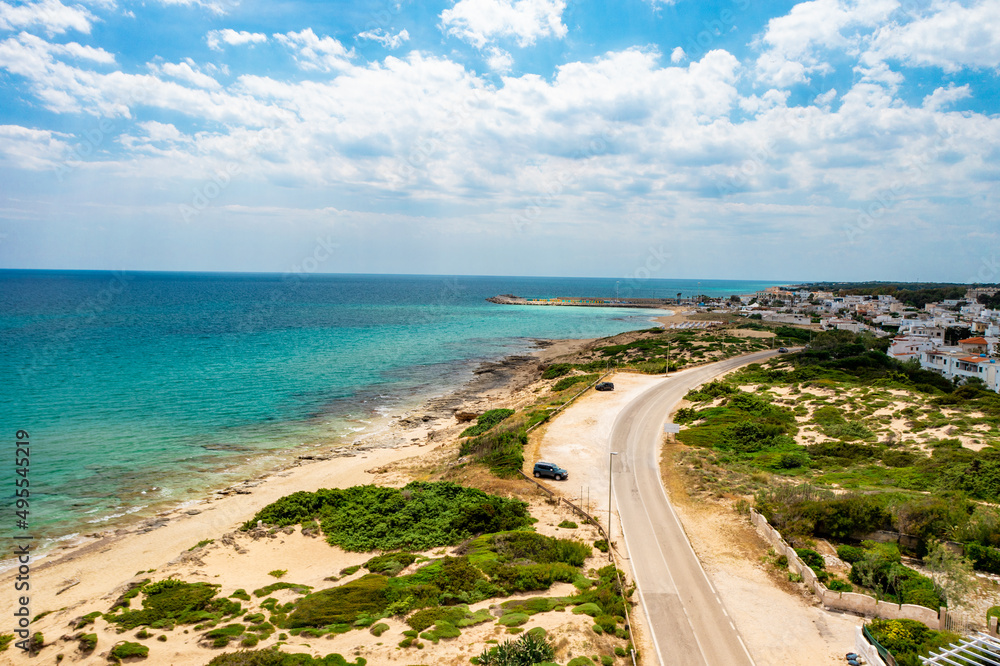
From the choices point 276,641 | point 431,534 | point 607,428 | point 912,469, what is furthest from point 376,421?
point 912,469

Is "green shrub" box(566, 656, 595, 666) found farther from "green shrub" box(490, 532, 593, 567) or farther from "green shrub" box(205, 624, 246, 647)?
"green shrub" box(205, 624, 246, 647)

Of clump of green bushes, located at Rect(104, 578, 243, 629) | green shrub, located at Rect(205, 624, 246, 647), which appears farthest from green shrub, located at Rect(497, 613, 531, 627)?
clump of green bushes, located at Rect(104, 578, 243, 629)

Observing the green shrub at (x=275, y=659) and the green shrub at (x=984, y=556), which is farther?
the green shrub at (x=984, y=556)

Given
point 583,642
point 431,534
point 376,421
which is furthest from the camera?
point 376,421

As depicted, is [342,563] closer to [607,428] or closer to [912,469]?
[607,428]

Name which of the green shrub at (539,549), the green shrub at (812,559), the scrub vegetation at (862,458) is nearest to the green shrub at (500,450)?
the green shrub at (539,549)

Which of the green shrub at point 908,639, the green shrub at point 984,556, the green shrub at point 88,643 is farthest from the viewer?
the green shrub at point 984,556

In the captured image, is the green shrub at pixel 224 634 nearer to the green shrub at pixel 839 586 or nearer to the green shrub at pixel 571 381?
the green shrub at pixel 839 586
